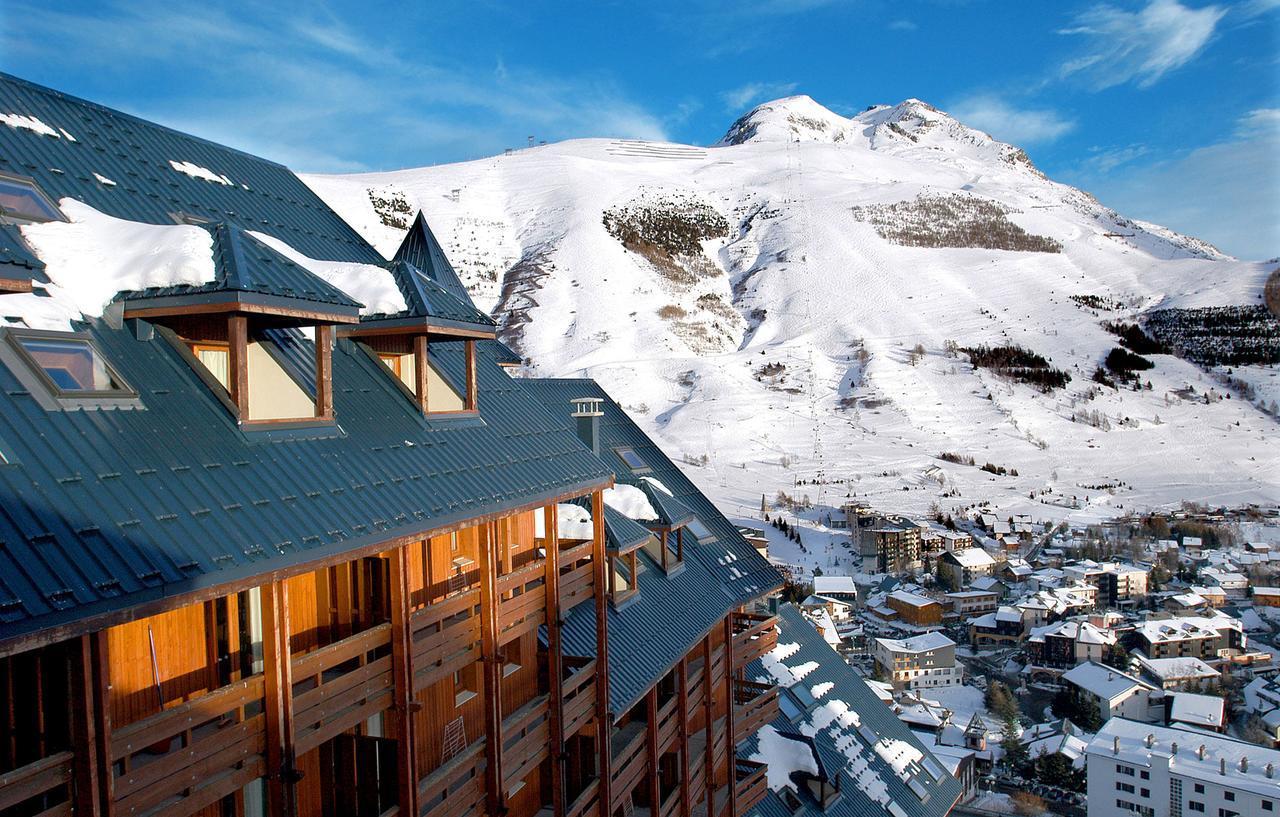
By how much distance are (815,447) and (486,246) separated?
197 ft

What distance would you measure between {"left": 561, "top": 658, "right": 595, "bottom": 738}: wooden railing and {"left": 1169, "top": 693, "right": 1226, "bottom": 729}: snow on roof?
133ft

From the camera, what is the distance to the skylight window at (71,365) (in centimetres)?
477

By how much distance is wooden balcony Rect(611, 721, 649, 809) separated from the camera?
9995 millimetres

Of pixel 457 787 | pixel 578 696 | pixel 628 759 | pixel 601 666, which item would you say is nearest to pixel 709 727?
pixel 628 759

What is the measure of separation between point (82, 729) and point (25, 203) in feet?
12.8

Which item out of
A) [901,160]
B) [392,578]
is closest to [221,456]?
[392,578]

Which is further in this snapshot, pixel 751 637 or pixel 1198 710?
pixel 1198 710

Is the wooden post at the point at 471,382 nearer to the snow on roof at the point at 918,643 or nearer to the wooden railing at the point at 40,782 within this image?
the wooden railing at the point at 40,782

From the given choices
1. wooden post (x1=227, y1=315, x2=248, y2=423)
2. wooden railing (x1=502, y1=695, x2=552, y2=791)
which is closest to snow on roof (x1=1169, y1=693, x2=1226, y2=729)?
wooden railing (x1=502, y1=695, x2=552, y2=791)

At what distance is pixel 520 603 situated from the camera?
314 inches

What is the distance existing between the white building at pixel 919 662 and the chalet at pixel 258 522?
3726cm

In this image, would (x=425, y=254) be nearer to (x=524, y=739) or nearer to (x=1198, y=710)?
(x=524, y=739)

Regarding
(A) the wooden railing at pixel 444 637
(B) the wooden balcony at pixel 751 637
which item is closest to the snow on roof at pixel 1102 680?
(B) the wooden balcony at pixel 751 637

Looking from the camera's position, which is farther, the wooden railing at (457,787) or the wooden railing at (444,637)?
the wooden railing at (457,787)
